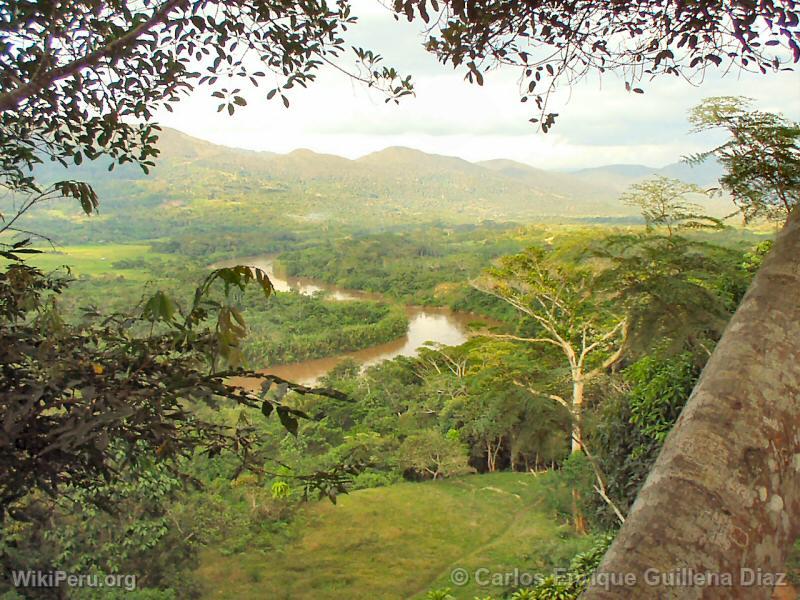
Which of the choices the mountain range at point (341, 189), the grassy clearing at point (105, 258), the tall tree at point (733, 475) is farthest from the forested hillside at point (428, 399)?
the mountain range at point (341, 189)

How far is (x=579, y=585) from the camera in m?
3.09

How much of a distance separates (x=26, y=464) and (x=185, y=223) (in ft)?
214

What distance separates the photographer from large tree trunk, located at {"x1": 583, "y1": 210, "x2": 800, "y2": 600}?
1.52ft

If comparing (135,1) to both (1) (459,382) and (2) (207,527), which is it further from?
(1) (459,382)

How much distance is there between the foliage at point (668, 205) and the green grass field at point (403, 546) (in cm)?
287

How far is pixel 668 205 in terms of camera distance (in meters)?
5.15

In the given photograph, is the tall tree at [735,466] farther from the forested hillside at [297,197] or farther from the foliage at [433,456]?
the forested hillside at [297,197]

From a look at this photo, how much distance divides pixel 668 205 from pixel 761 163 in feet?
9.02

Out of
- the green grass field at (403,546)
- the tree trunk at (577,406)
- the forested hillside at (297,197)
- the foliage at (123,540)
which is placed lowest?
the green grass field at (403,546)

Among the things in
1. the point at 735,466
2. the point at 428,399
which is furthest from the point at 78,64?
the point at 428,399

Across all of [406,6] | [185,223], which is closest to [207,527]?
[406,6]

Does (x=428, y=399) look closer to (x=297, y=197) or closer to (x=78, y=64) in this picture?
(x=78, y=64)

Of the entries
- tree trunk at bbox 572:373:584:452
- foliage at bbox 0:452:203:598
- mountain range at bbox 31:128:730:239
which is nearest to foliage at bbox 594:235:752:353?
tree trunk at bbox 572:373:584:452

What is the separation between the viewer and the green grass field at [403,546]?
5.88m
